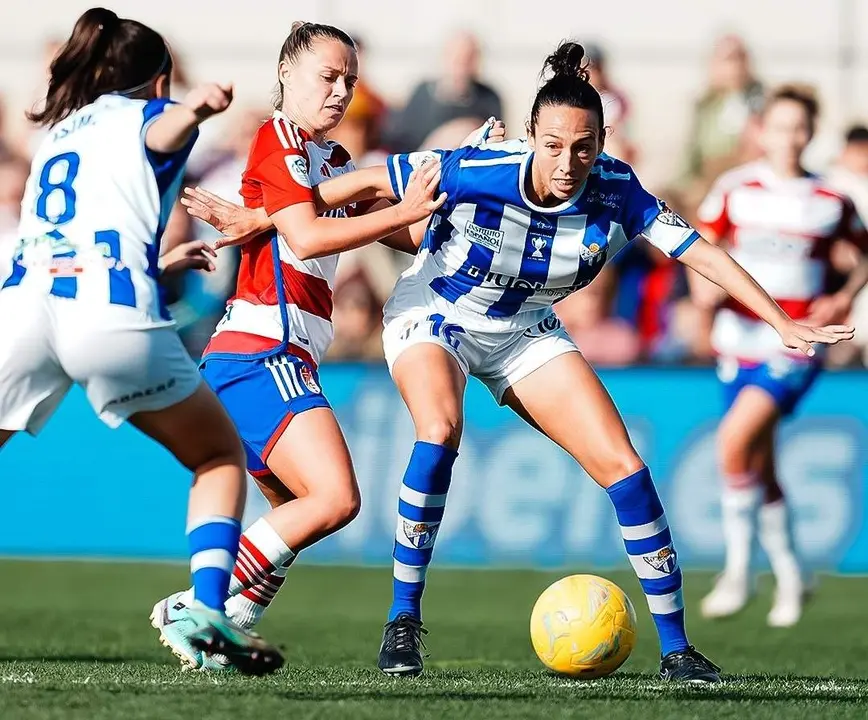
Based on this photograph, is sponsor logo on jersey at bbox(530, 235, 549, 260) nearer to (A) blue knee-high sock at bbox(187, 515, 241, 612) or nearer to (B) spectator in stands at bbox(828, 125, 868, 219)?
(A) blue knee-high sock at bbox(187, 515, 241, 612)

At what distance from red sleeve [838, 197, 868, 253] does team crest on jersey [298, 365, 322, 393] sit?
16.4ft

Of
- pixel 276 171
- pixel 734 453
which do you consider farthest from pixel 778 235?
pixel 276 171

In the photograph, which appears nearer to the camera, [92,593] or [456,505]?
[92,593]

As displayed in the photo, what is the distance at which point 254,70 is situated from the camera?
14.7 meters

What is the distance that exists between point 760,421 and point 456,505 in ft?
8.45

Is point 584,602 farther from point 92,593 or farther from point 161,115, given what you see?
point 92,593

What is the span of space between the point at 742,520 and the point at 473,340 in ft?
13.4

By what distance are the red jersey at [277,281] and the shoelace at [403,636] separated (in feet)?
3.47

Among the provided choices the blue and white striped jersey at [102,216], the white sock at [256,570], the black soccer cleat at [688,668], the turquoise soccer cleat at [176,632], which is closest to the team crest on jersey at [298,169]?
the blue and white striped jersey at [102,216]

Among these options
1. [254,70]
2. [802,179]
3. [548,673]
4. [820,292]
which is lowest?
[548,673]

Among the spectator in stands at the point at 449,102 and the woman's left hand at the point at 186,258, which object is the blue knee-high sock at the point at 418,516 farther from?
the spectator in stands at the point at 449,102

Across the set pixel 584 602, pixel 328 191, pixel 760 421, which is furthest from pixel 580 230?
pixel 760 421

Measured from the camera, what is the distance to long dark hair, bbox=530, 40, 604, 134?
232 inches

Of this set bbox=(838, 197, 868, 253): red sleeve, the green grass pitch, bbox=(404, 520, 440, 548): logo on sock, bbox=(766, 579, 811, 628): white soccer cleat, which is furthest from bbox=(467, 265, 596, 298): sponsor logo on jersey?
bbox=(838, 197, 868, 253): red sleeve
